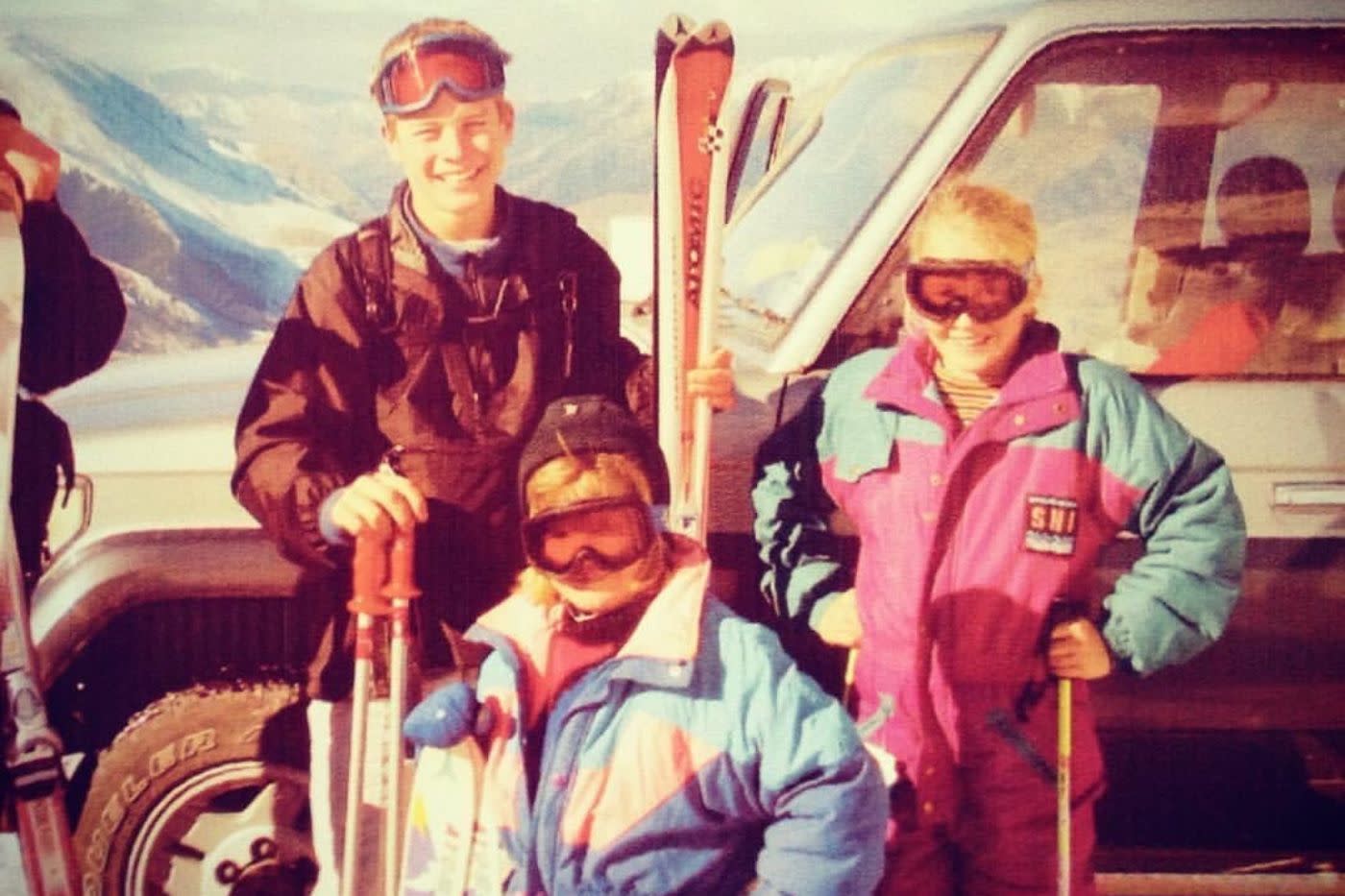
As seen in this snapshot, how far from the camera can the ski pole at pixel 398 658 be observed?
2.91m

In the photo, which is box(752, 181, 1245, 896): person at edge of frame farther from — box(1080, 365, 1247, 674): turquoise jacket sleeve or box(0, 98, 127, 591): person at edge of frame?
box(0, 98, 127, 591): person at edge of frame

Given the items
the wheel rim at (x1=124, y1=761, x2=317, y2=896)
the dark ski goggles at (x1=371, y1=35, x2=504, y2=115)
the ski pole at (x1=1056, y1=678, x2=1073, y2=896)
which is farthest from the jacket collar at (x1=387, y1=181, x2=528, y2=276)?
the ski pole at (x1=1056, y1=678, x2=1073, y2=896)

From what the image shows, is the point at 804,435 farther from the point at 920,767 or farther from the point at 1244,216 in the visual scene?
→ the point at 1244,216

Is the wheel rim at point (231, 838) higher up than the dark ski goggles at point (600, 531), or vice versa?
the dark ski goggles at point (600, 531)

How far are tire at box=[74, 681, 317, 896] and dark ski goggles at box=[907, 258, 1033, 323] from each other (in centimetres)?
157

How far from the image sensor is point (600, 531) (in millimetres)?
2717

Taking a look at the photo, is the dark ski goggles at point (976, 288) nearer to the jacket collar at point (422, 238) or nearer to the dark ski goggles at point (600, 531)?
the dark ski goggles at point (600, 531)

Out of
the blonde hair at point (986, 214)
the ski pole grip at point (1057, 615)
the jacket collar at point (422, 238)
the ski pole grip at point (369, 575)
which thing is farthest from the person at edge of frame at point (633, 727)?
the blonde hair at point (986, 214)

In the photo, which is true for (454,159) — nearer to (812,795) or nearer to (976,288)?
(976,288)

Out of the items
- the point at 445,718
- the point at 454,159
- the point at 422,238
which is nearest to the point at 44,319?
the point at 422,238

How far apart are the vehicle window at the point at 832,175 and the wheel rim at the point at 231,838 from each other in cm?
139

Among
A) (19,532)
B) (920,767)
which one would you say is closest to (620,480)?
(920,767)

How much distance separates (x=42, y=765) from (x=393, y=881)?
81 centimetres

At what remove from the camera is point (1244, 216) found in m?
3.06
